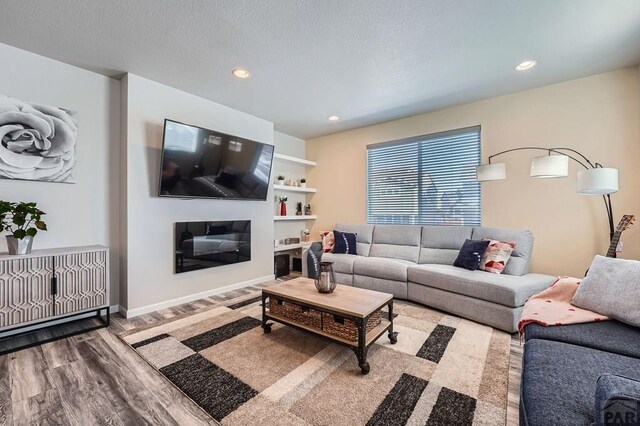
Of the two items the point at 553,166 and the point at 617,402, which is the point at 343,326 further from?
the point at 553,166

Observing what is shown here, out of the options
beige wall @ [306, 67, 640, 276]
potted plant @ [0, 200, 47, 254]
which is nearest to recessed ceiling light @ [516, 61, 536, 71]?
beige wall @ [306, 67, 640, 276]

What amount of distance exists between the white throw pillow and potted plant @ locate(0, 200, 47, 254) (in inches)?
166

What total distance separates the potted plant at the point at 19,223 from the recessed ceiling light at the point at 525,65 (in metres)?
4.69

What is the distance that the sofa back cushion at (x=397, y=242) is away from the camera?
3.86 m

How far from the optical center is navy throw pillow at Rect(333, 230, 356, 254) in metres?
4.22

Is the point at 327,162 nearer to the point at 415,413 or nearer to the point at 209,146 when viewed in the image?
the point at 209,146

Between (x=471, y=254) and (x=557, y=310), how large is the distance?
1327mm

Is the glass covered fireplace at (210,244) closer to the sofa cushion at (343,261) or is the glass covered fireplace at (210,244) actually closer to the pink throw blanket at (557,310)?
the sofa cushion at (343,261)

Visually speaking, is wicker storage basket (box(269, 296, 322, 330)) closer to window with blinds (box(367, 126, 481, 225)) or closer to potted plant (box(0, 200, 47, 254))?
potted plant (box(0, 200, 47, 254))

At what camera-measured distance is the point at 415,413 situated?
4.98 feet

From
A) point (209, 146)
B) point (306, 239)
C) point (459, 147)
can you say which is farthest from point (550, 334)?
point (306, 239)

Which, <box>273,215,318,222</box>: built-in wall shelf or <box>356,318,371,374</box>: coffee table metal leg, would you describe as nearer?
<box>356,318,371,374</box>: coffee table metal leg

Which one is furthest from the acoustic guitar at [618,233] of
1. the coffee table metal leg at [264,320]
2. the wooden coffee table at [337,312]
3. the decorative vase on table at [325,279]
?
the coffee table metal leg at [264,320]

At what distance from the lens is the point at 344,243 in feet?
13.9
